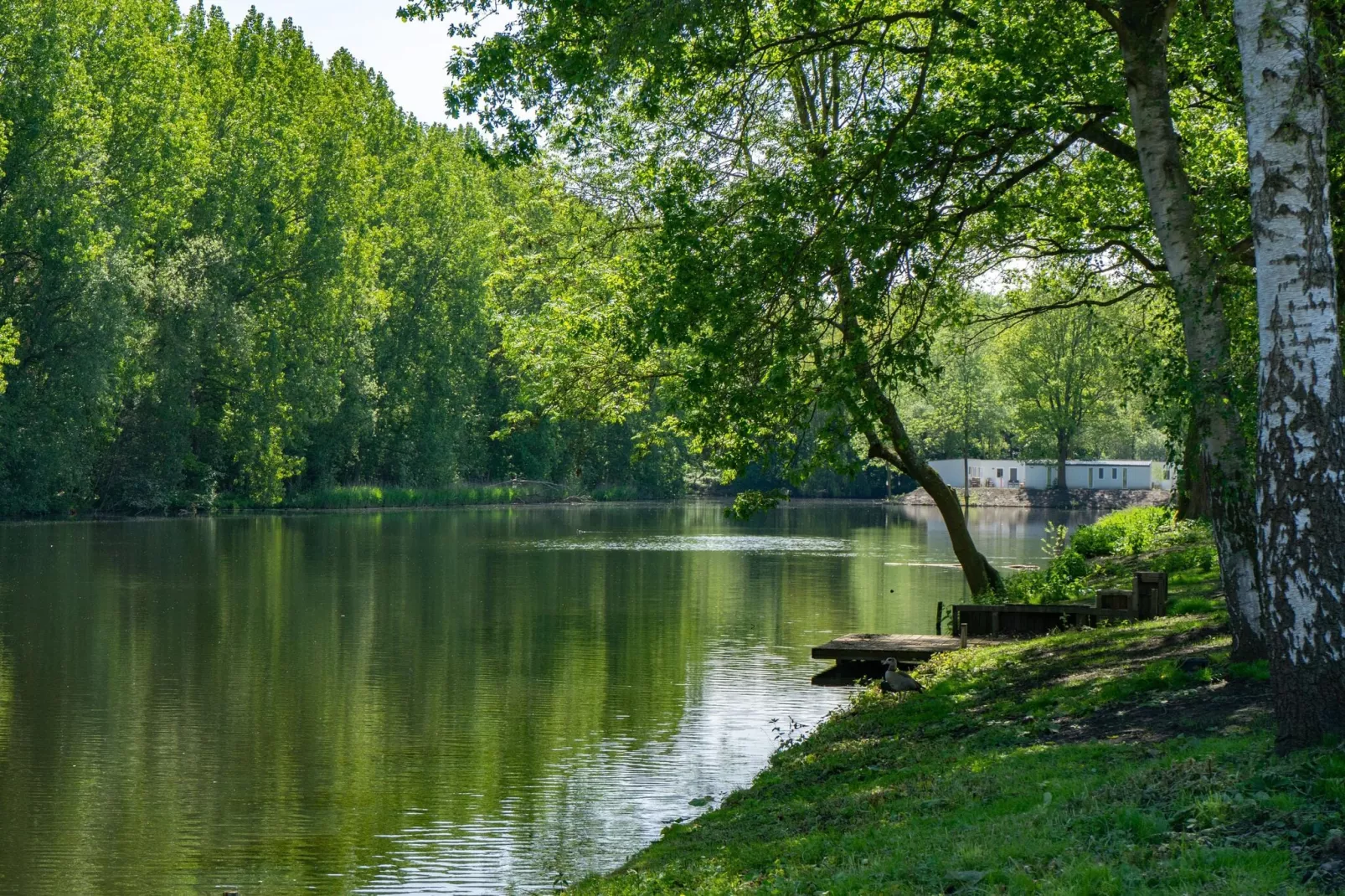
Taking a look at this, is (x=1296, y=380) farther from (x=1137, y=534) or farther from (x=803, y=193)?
(x=1137, y=534)

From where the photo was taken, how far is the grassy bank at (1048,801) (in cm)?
703

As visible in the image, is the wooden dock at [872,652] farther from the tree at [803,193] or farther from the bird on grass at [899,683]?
the tree at [803,193]

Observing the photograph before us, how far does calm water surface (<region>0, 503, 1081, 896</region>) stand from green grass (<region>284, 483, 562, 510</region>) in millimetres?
31790

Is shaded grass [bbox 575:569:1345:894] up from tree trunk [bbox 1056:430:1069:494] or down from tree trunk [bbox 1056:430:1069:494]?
down

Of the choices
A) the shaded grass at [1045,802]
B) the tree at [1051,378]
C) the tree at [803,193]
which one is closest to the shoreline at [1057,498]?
the tree at [1051,378]

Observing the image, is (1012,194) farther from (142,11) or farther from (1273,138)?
(142,11)

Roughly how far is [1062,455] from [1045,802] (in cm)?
9509

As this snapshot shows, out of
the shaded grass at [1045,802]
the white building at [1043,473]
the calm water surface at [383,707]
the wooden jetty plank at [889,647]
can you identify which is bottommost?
the calm water surface at [383,707]

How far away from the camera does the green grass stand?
248 feet

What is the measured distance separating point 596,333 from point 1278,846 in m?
20.5

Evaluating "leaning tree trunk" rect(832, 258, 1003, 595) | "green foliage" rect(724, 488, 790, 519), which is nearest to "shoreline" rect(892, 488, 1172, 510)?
"leaning tree trunk" rect(832, 258, 1003, 595)

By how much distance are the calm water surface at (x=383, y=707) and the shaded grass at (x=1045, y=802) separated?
1915 millimetres

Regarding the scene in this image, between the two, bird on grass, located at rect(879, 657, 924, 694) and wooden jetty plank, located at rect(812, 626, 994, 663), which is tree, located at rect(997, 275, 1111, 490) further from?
bird on grass, located at rect(879, 657, 924, 694)

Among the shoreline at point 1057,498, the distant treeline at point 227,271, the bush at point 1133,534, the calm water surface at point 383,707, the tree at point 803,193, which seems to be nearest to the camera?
the calm water surface at point 383,707
